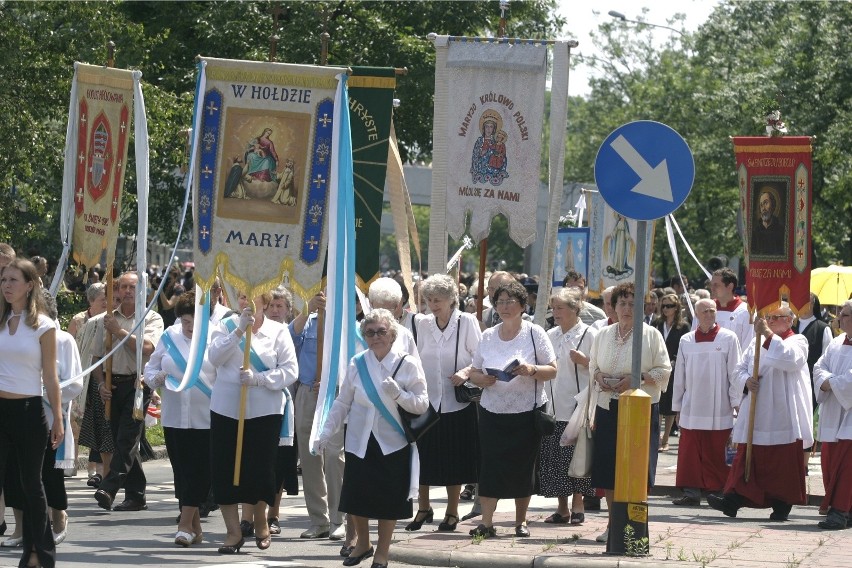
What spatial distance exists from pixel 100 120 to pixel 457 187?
9.74 feet

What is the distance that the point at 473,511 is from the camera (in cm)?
1209

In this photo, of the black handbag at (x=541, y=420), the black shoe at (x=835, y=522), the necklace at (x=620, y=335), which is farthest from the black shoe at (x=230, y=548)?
the black shoe at (x=835, y=522)

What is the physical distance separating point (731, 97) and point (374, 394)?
27901 mm

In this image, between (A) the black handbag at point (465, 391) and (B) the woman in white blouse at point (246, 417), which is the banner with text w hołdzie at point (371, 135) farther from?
(B) the woman in white blouse at point (246, 417)

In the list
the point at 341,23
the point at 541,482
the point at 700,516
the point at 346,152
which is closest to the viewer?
the point at 346,152

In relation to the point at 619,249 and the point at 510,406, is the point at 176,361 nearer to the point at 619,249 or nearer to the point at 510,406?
the point at 510,406

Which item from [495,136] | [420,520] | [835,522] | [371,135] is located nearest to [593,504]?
[420,520]

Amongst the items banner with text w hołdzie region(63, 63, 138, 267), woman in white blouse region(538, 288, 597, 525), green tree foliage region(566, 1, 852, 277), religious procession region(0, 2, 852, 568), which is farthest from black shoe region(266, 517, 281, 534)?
green tree foliage region(566, 1, 852, 277)

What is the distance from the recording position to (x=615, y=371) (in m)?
11.1

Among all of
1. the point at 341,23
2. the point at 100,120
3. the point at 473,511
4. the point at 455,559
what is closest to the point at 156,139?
the point at 341,23

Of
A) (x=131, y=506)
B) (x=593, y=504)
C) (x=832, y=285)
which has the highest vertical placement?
(x=832, y=285)

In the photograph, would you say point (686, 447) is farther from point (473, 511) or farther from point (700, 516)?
point (473, 511)

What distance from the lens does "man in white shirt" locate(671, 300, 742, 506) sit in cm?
1334

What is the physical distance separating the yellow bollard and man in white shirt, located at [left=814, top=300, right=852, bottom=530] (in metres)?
2.83
